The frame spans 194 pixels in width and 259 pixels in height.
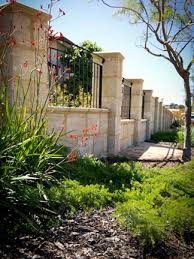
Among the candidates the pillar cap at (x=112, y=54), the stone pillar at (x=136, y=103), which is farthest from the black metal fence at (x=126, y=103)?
the pillar cap at (x=112, y=54)

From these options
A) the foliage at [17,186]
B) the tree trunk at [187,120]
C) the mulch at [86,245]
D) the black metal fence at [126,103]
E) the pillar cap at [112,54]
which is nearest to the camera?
the mulch at [86,245]

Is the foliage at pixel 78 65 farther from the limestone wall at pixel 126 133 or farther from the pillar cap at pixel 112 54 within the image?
the limestone wall at pixel 126 133

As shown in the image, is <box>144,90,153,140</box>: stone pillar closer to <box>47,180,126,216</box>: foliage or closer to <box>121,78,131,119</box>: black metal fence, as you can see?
<box>121,78,131,119</box>: black metal fence

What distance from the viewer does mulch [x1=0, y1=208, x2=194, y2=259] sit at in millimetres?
1750

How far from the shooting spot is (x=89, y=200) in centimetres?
269

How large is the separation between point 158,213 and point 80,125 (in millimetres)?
3047

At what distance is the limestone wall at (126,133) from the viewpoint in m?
8.00

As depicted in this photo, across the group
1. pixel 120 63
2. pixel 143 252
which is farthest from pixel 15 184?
pixel 120 63

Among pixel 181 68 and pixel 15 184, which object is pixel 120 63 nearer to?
pixel 181 68

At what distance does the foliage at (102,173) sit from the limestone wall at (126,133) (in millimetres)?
3574

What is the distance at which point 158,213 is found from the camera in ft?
7.98

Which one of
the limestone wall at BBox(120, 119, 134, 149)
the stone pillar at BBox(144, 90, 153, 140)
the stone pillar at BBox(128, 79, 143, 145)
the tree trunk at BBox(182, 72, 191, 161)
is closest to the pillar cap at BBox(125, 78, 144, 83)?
the stone pillar at BBox(128, 79, 143, 145)

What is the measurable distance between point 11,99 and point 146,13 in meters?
4.96

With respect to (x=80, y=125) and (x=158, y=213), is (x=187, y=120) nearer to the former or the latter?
(x=80, y=125)
